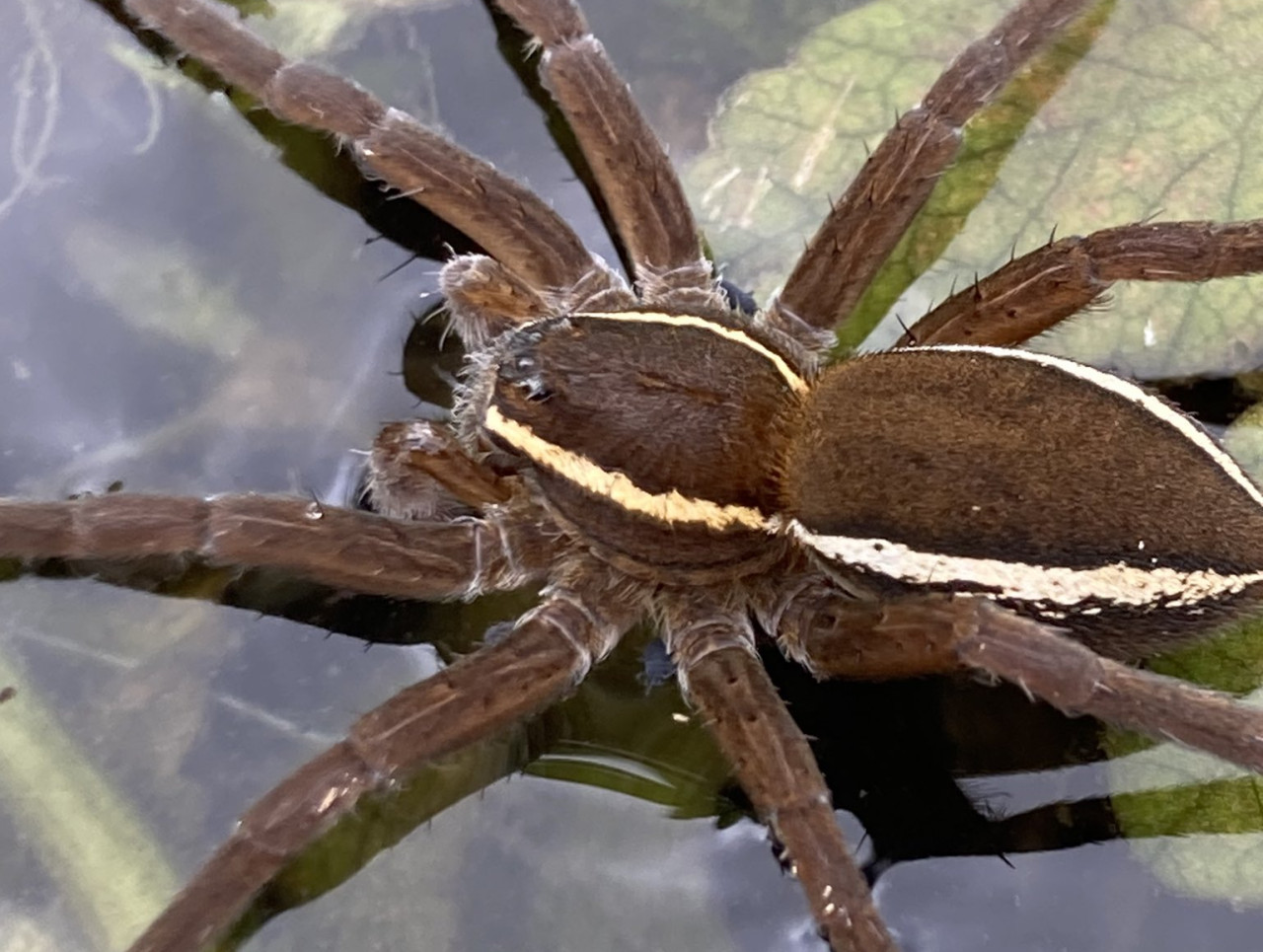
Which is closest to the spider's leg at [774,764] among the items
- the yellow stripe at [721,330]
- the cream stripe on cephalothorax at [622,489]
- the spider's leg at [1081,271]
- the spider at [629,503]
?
the spider at [629,503]

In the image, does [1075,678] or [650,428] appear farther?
[650,428]

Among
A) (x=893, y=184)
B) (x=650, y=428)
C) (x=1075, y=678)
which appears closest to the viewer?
(x=1075, y=678)

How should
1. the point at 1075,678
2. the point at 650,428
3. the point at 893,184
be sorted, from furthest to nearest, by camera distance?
the point at 893,184, the point at 650,428, the point at 1075,678

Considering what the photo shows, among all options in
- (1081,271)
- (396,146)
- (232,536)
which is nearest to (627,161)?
(396,146)

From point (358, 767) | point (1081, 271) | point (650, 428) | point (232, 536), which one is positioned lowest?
point (358, 767)

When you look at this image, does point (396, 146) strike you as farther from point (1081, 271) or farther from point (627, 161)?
point (1081, 271)

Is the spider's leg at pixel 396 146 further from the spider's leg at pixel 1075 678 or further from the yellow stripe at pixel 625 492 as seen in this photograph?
the spider's leg at pixel 1075 678

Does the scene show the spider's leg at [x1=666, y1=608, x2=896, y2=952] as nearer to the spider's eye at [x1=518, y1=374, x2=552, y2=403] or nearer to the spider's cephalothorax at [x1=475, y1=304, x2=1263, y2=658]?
the spider's cephalothorax at [x1=475, y1=304, x2=1263, y2=658]
